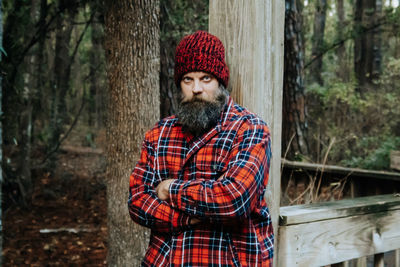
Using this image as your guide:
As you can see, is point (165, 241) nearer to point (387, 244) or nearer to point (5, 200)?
point (387, 244)

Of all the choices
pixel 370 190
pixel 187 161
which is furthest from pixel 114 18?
pixel 370 190

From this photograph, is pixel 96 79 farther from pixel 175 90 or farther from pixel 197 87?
pixel 197 87

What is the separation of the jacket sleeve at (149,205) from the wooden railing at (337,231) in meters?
0.60

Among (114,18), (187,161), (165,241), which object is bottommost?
(165,241)

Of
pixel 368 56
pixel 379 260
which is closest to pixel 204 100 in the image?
pixel 379 260

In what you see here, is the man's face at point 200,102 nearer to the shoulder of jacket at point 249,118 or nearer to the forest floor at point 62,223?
the shoulder of jacket at point 249,118

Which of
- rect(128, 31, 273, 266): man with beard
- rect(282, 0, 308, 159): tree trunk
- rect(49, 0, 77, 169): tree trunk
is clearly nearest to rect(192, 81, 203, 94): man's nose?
rect(128, 31, 273, 266): man with beard

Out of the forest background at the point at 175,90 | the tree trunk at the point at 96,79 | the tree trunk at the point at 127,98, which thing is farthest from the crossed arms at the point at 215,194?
the tree trunk at the point at 96,79

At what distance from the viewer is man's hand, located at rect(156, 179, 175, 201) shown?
1.90 meters

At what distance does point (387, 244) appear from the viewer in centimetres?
243

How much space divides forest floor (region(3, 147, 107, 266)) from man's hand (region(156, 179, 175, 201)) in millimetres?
4764

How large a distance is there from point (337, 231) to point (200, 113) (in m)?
1.02

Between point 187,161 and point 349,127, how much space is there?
9716mm

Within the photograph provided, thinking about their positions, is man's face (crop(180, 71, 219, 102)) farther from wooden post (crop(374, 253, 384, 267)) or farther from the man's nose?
wooden post (crop(374, 253, 384, 267))
